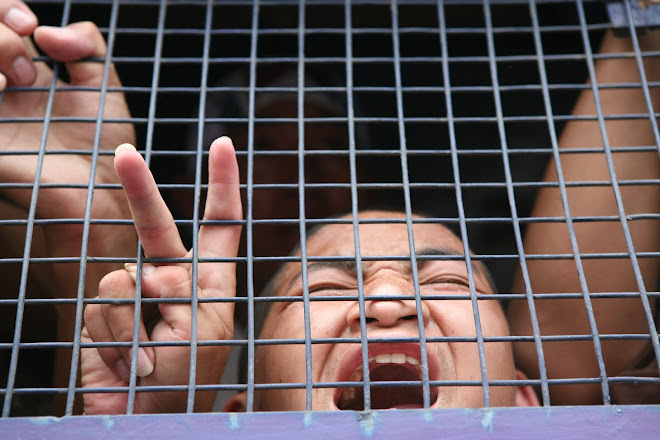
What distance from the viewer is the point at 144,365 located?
3.07ft

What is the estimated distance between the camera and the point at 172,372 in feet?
3.13

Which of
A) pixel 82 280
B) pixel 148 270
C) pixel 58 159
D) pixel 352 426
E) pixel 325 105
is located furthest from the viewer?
pixel 325 105

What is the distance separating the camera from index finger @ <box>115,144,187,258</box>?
80 cm

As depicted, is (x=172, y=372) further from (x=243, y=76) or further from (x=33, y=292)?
(x=243, y=76)

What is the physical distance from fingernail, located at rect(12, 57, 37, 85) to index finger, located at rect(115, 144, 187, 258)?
359 mm

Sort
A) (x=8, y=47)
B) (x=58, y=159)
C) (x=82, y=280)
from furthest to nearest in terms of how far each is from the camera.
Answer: (x=58, y=159) < (x=8, y=47) < (x=82, y=280)

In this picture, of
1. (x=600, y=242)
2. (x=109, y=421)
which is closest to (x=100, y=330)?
(x=109, y=421)

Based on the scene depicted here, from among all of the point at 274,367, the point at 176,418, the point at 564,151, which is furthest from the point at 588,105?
the point at 176,418

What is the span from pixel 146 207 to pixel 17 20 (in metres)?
0.45

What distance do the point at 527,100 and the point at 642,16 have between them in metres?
0.77

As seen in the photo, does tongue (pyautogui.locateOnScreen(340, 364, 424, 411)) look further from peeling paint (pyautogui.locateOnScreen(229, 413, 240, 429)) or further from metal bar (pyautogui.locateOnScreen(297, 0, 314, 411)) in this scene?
peeling paint (pyautogui.locateOnScreen(229, 413, 240, 429))

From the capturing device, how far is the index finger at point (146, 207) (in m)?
0.80

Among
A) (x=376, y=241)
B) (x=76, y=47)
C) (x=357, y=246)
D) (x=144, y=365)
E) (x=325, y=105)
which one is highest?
(x=325, y=105)

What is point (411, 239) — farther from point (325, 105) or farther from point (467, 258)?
point (325, 105)
